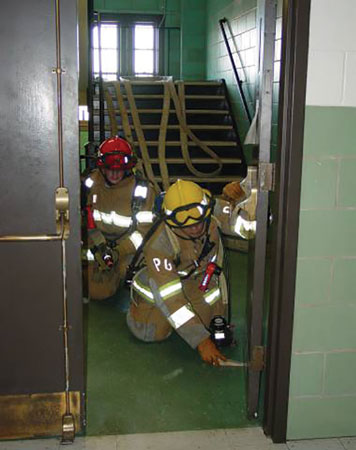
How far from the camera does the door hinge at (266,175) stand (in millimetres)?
2691

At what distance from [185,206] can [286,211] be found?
999mm

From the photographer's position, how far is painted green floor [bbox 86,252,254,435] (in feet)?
9.65

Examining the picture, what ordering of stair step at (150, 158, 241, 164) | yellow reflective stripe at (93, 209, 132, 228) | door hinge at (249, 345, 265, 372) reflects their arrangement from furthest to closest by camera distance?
1. stair step at (150, 158, 241, 164)
2. yellow reflective stripe at (93, 209, 132, 228)
3. door hinge at (249, 345, 265, 372)

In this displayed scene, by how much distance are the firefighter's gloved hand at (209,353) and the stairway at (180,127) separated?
12.4 feet

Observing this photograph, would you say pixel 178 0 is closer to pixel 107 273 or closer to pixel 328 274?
pixel 107 273

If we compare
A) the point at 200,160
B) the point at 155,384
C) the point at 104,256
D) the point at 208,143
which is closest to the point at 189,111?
the point at 208,143

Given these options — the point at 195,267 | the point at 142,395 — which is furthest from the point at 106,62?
the point at 142,395

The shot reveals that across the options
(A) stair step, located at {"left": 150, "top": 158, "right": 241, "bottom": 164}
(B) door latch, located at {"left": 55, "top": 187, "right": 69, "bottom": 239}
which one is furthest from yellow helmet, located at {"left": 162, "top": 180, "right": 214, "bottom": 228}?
(A) stair step, located at {"left": 150, "top": 158, "right": 241, "bottom": 164}

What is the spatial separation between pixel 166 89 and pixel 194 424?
6.32m

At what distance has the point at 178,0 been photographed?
1081 centimetres

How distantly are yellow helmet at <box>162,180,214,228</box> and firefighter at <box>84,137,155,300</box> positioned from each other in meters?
1.15

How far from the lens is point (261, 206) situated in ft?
9.01

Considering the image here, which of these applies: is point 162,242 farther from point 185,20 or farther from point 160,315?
point 185,20

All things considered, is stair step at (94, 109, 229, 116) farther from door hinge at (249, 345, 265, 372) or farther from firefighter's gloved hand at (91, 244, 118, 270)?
door hinge at (249, 345, 265, 372)
